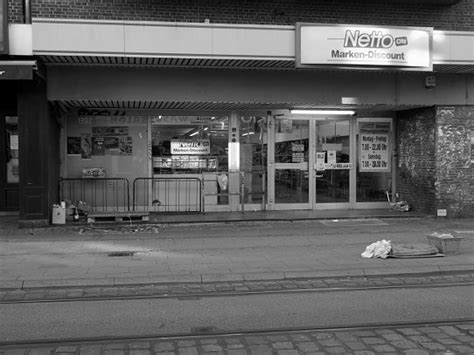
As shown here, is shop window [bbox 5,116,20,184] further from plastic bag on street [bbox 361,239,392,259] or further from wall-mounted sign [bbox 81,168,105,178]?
plastic bag on street [bbox 361,239,392,259]

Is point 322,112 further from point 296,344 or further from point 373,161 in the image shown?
point 296,344

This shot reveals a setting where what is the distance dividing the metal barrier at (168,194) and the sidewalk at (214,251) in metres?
1.68

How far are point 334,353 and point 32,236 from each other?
8108 mm

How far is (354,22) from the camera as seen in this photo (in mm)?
13039

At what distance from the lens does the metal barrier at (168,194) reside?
14.4m

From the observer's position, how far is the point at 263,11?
12695 millimetres

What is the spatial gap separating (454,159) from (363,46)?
159 inches

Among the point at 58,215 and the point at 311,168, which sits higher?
the point at 311,168

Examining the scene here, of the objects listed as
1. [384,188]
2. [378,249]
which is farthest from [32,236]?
[384,188]

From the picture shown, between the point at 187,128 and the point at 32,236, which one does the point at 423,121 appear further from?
the point at 32,236

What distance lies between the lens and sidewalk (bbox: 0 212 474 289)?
782 centimetres

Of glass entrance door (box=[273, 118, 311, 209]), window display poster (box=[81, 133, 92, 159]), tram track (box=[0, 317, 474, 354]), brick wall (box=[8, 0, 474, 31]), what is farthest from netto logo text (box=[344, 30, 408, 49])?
tram track (box=[0, 317, 474, 354])

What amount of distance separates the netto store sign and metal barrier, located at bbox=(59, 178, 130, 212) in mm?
5678

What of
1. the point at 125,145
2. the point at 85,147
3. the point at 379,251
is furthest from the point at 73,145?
the point at 379,251
